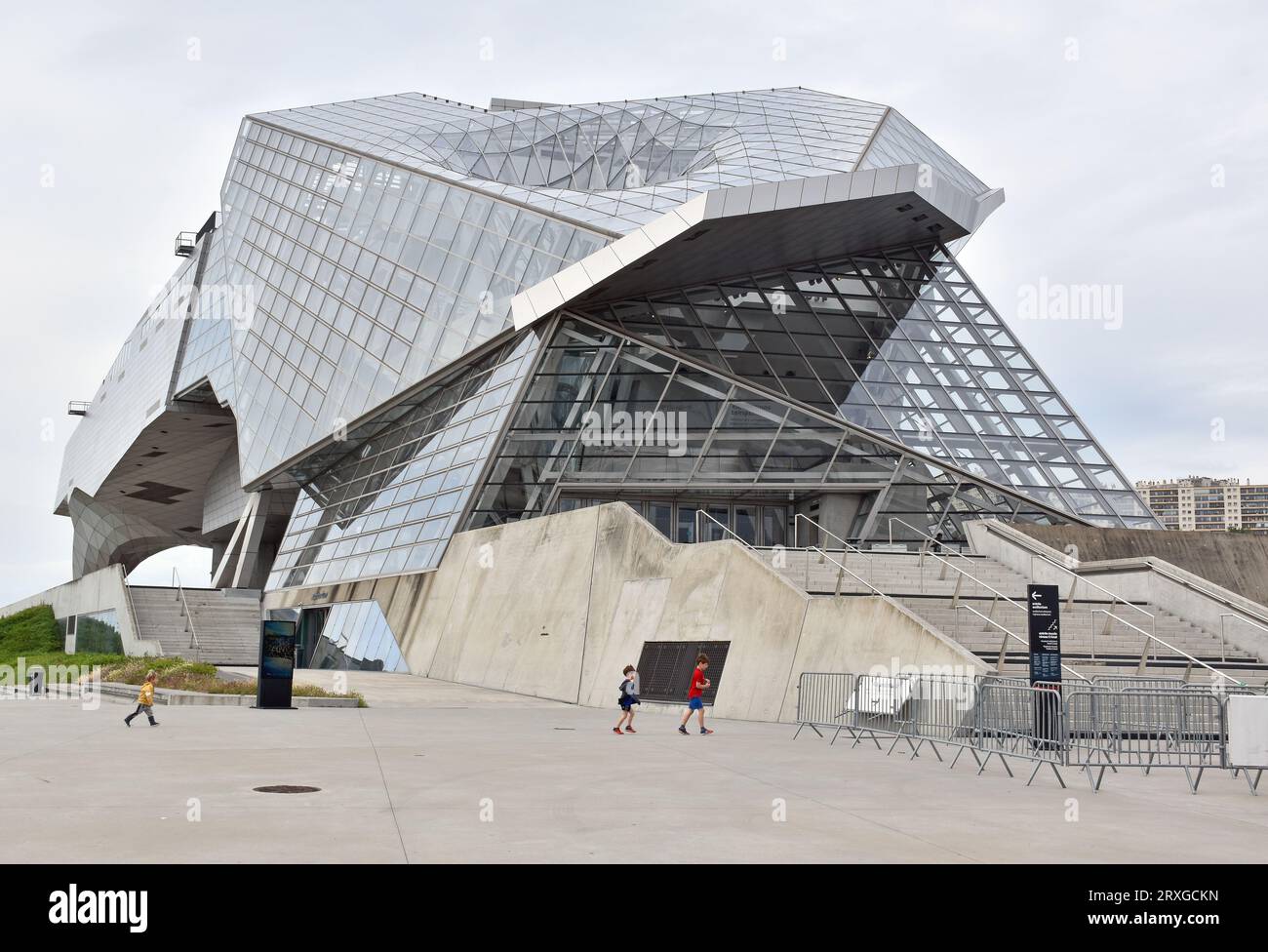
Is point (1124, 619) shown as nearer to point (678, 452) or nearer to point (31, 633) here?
point (678, 452)

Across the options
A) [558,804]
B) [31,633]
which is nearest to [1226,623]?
[558,804]

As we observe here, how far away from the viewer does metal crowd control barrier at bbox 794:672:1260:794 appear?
1319 cm

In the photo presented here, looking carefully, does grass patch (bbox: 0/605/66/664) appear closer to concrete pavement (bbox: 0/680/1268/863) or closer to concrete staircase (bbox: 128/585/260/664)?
concrete staircase (bbox: 128/585/260/664)

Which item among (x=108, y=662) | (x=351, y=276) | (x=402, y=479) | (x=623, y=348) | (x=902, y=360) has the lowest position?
(x=108, y=662)

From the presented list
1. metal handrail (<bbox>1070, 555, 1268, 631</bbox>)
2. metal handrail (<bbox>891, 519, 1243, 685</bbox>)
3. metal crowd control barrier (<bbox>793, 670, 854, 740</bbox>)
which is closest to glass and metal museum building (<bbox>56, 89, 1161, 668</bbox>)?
metal handrail (<bbox>891, 519, 1243, 685</bbox>)

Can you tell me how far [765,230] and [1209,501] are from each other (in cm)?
13044

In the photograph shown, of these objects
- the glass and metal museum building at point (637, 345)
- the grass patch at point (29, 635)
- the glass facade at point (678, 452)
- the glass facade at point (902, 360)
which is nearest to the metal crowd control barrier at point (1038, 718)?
the glass facade at point (678, 452)

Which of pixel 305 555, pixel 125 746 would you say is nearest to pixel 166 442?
pixel 305 555

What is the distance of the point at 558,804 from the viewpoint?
10.2 meters

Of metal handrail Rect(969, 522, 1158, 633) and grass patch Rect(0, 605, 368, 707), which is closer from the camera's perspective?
metal handrail Rect(969, 522, 1158, 633)

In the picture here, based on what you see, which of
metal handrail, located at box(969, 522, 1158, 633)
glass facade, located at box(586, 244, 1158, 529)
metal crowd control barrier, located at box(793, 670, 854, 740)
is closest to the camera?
metal crowd control barrier, located at box(793, 670, 854, 740)

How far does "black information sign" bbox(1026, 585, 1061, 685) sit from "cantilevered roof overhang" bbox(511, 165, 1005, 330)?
16478 millimetres
